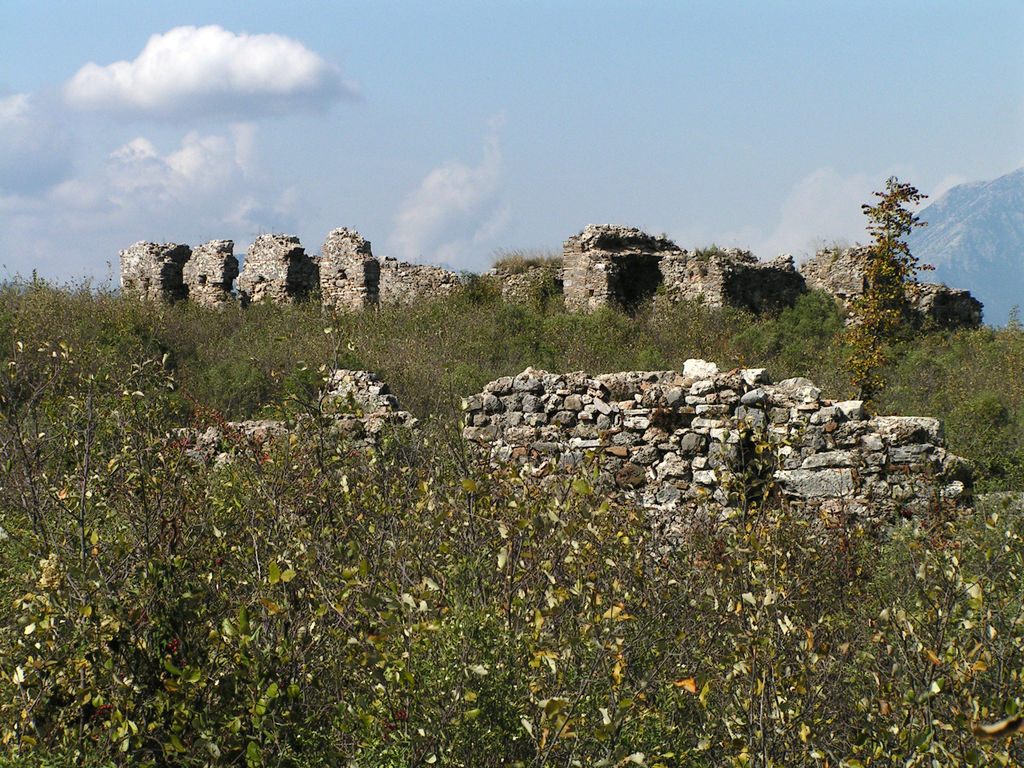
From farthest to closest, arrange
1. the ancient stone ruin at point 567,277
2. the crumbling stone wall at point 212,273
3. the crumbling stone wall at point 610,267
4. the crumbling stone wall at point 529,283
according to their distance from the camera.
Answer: the crumbling stone wall at point 212,273 → the crumbling stone wall at point 529,283 → the ancient stone ruin at point 567,277 → the crumbling stone wall at point 610,267

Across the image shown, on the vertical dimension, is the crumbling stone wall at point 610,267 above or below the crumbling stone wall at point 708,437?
above

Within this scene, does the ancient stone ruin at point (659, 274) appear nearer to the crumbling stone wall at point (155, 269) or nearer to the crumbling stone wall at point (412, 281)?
the crumbling stone wall at point (412, 281)

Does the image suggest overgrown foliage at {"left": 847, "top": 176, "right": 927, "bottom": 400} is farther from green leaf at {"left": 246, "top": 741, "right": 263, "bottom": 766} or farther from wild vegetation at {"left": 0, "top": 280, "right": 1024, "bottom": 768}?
green leaf at {"left": 246, "top": 741, "right": 263, "bottom": 766}

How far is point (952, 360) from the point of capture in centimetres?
1658

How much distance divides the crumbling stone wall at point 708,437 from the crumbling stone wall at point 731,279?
427 inches

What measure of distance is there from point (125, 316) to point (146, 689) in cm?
1482

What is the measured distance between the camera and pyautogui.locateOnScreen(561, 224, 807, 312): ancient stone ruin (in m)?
20.1

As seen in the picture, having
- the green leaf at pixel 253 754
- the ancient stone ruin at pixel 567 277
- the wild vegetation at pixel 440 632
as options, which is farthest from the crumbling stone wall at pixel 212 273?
the green leaf at pixel 253 754

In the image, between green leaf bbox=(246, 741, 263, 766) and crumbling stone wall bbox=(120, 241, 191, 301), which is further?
crumbling stone wall bbox=(120, 241, 191, 301)

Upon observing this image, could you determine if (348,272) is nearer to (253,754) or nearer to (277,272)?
(277,272)

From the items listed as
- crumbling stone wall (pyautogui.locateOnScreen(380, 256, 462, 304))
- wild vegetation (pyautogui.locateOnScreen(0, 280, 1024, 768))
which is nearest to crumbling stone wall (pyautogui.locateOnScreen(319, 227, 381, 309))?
crumbling stone wall (pyautogui.locateOnScreen(380, 256, 462, 304))

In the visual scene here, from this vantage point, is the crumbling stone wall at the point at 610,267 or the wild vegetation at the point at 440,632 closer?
the wild vegetation at the point at 440,632

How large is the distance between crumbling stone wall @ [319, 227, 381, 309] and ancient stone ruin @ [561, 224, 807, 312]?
4714mm

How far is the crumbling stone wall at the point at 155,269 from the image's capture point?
22.5 m
